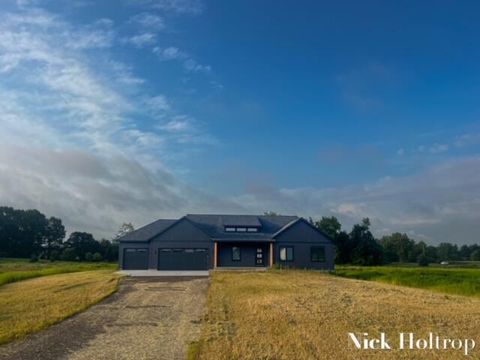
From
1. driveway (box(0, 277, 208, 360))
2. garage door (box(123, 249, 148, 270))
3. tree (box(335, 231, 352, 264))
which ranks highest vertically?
tree (box(335, 231, 352, 264))

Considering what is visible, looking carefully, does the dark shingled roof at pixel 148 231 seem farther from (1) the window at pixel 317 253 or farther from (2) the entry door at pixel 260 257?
(1) the window at pixel 317 253

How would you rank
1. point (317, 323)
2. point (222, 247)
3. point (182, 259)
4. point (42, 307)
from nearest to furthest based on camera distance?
point (317, 323) < point (42, 307) < point (182, 259) < point (222, 247)

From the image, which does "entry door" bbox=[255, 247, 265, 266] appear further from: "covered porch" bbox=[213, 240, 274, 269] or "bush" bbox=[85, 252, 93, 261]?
"bush" bbox=[85, 252, 93, 261]

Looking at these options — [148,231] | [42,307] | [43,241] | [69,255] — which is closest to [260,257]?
[148,231]

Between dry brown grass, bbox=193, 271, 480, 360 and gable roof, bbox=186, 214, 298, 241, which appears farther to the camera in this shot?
gable roof, bbox=186, 214, 298, 241

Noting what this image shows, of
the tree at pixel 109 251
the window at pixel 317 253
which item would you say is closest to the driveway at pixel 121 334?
the window at pixel 317 253

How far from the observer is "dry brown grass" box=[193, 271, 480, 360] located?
341 inches

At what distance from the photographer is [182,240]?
3991cm

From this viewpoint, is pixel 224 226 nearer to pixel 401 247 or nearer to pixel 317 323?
pixel 317 323

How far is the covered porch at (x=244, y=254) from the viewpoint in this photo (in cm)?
4072

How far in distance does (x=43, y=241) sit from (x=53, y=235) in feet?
8.68

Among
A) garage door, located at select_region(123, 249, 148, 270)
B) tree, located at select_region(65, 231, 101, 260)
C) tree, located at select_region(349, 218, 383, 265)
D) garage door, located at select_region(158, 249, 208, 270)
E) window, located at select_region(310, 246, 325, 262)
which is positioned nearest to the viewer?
garage door, located at select_region(123, 249, 148, 270)

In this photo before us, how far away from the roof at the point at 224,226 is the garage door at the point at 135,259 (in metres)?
1.00

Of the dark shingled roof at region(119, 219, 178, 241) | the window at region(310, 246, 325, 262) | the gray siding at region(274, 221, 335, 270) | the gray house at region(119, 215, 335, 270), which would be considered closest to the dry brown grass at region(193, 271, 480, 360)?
the gray house at region(119, 215, 335, 270)
